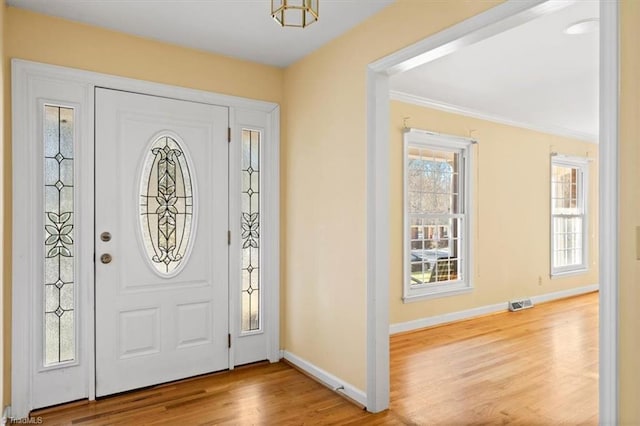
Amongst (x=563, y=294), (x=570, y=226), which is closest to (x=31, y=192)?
(x=563, y=294)

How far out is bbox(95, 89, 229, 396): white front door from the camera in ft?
10.0

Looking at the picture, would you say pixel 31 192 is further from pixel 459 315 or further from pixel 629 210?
pixel 459 315

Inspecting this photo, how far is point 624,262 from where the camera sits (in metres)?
1.61

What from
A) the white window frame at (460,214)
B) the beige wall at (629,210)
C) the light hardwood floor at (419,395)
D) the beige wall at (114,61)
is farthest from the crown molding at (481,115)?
the beige wall at (629,210)

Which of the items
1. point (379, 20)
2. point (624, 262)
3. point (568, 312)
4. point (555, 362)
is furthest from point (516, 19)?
point (568, 312)

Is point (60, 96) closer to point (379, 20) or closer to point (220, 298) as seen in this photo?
point (220, 298)

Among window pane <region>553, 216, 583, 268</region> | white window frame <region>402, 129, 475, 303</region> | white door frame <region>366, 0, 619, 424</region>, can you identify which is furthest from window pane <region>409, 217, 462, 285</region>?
window pane <region>553, 216, 583, 268</region>

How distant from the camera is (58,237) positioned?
2.88 metres

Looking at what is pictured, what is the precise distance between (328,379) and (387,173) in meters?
1.62

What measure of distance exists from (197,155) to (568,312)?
5231 millimetres

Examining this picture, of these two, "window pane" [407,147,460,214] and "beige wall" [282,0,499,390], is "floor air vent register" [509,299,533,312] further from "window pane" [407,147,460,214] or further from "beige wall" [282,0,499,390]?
"beige wall" [282,0,499,390]

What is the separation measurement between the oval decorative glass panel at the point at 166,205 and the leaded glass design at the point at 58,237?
0.49 meters

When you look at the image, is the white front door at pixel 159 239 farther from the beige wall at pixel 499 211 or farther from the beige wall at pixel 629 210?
the beige wall at pixel 629 210

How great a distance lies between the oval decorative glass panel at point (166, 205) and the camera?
320cm
